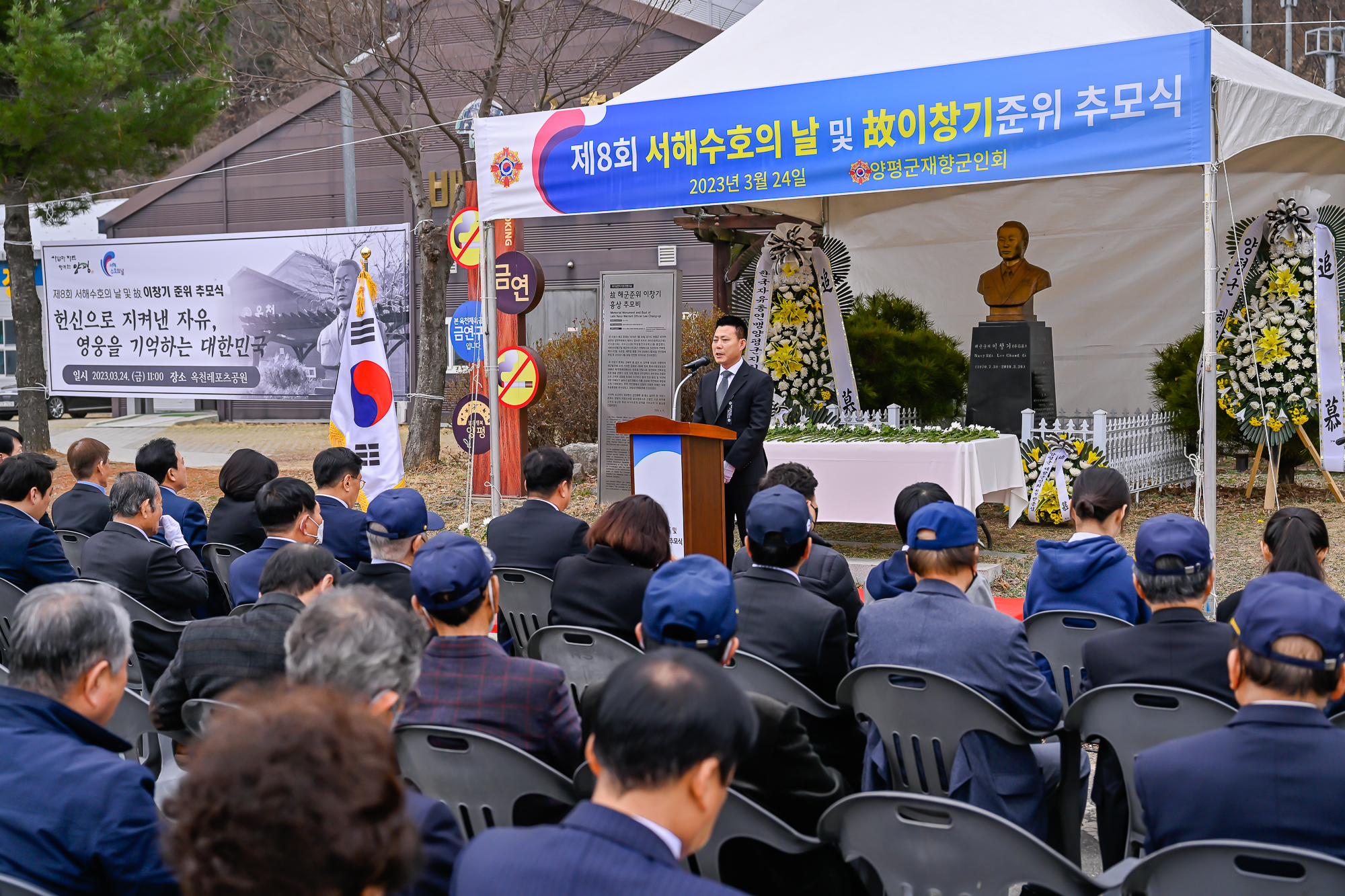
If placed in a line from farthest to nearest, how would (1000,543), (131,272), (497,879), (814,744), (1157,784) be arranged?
(131,272), (1000,543), (814,744), (1157,784), (497,879)

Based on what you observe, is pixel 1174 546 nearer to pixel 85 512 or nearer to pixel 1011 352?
pixel 85 512

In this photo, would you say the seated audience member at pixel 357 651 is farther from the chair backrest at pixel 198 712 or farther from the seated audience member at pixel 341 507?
the seated audience member at pixel 341 507

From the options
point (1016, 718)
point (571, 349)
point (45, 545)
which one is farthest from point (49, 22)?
point (1016, 718)

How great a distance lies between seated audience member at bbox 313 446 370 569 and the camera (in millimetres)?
4531

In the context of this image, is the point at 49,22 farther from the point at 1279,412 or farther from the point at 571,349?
the point at 1279,412

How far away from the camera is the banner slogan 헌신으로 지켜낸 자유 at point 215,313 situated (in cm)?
1062

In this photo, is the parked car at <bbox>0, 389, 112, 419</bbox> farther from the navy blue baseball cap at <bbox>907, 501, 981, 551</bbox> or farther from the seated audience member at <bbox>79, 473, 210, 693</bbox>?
the navy blue baseball cap at <bbox>907, 501, 981, 551</bbox>

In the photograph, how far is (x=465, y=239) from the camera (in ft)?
29.3

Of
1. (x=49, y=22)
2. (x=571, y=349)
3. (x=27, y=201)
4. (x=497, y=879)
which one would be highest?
(x=49, y=22)

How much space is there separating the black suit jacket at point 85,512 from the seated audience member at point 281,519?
166 centimetres

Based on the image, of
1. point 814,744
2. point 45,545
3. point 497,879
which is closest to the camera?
point 497,879

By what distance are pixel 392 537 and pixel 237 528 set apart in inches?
65.7

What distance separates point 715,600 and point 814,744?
36.1 inches

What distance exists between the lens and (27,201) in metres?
12.2
